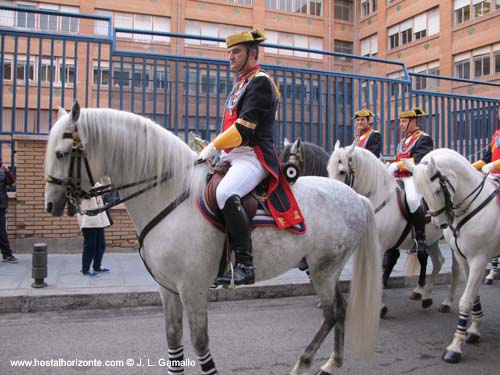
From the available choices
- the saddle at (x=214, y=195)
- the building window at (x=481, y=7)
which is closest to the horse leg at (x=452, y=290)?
the saddle at (x=214, y=195)

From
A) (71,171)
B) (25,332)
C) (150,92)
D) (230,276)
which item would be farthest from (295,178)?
(150,92)

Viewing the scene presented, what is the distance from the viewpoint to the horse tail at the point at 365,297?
4.22m

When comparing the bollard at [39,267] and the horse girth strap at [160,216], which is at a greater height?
the horse girth strap at [160,216]

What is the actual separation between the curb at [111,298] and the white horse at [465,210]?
2923 mm

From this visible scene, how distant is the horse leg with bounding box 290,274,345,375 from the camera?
3941 millimetres

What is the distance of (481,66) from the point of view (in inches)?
1260

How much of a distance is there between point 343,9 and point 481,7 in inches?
604

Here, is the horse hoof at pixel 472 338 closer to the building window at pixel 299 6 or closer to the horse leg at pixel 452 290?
the horse leg at pixel 452 290

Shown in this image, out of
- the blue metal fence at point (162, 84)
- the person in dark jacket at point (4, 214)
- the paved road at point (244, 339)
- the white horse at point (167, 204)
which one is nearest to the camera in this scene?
the white horse at point (167, 204)

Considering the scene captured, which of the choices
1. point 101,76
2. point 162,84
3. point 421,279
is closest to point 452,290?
point 421,279

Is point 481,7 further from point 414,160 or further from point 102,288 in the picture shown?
point 102,288

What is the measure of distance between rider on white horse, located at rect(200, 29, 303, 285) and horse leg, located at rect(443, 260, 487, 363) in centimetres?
227

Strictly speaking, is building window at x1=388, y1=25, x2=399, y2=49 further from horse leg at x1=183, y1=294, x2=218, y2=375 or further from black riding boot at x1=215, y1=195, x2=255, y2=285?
horse leg at x1=183, y1=294, x2=218, y2=375

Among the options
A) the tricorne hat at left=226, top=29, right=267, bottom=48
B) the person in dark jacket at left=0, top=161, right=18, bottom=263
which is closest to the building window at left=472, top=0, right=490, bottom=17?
the person in dark jacket at left=0, top=161, right=18, bottom=263
